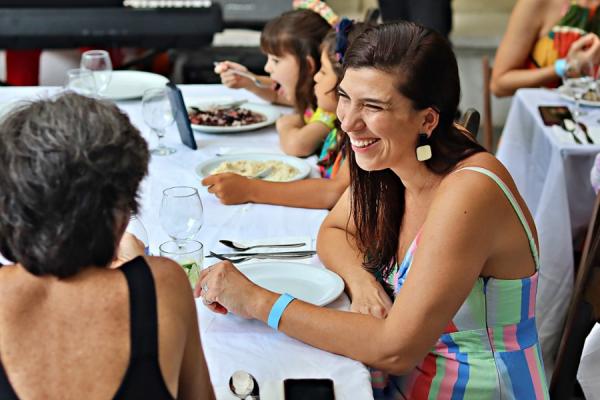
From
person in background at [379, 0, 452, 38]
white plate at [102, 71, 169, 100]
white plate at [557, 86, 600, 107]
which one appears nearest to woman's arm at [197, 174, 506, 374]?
white plate at [102, 71, 169, 100]

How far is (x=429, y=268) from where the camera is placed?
1.35 m

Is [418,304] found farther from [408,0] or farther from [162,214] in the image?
[408,0]

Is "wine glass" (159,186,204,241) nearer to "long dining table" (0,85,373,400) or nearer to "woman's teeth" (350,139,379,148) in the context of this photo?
"long dining table" (0,85,373,400)

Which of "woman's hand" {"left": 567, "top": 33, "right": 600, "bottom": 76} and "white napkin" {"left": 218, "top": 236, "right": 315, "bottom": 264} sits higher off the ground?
"woman's hand" {"left": 567, "top": 33, "right": 600, "bottom": 76}

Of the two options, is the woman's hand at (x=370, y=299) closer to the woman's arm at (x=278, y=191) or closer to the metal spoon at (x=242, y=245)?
the metal spoon at (x=242, y=245)

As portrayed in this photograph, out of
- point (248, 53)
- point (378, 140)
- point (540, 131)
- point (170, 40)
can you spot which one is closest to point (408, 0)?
point (248, 53)

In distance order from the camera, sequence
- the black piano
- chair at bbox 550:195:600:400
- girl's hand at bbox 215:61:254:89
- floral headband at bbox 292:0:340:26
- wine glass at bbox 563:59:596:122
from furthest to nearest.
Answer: the black piano < wine glass at bbox 563:59:596:122 < girl's hand at bbox 215:61:254:89 < floral headband at bbox 292:0:340:26 < chair at bbox 550:195:600:400

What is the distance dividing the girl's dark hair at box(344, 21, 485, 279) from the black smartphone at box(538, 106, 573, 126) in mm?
1353

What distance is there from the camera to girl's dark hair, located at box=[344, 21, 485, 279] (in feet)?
4.61

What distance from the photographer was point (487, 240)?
1.39 meters

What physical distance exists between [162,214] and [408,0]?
10.8 feet

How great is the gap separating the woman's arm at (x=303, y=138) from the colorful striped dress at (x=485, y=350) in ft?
2.91

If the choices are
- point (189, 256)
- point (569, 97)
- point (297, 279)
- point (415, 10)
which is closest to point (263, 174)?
point (297, 279)

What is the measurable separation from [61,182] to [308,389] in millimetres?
512
